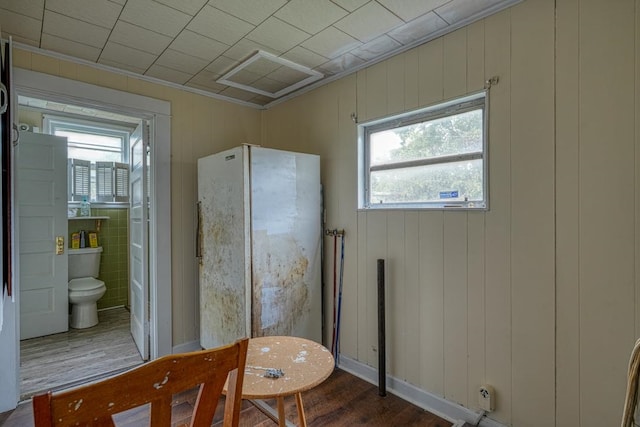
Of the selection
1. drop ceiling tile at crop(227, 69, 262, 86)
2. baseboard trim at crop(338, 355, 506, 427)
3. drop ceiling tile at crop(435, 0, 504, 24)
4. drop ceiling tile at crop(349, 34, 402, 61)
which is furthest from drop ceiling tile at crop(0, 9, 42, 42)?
baseboard trim at crop(338, 355, 506, 427)

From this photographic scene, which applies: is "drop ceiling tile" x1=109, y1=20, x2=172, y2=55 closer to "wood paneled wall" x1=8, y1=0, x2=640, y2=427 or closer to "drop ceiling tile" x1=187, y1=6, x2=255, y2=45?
"drop ceiling tile" x1=187, y1=6, x2=255, y2=45

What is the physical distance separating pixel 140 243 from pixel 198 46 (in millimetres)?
1808

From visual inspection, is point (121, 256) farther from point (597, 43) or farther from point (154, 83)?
point (597, 43)

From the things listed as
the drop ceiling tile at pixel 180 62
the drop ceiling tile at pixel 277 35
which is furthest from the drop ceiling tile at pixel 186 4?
the drop ceiling tile at pixel 180 62

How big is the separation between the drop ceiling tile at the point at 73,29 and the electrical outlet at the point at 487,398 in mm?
3157

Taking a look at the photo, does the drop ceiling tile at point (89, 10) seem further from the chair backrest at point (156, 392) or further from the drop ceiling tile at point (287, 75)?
the chair backrest at point (156, 392)

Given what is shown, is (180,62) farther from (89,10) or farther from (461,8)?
(461,8)

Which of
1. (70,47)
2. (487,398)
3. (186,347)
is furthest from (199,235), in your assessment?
(487,398)

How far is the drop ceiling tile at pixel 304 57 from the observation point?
2379 millimetres

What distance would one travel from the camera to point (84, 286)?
3840 millimetres

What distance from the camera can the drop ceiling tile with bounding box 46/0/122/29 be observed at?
1.82 m

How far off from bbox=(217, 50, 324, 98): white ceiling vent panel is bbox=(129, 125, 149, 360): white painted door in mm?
946

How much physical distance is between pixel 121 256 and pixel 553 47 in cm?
501

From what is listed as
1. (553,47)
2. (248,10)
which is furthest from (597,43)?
(248,10)
